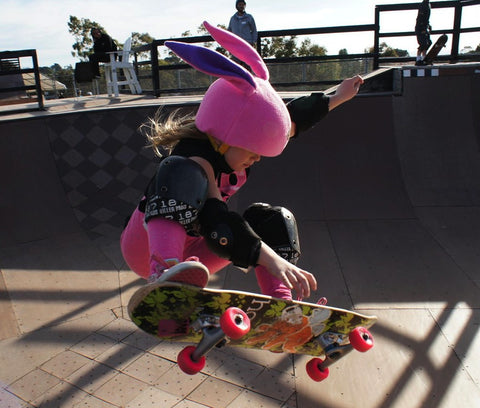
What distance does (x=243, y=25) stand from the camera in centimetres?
927

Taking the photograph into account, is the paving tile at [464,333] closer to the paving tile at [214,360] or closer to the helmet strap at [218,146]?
the paving tile at [214,360]

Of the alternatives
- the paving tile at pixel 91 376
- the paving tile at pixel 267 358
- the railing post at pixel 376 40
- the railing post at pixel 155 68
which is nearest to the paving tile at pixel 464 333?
the paving tile at pixel 267 358

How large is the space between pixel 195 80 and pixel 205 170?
9.21m

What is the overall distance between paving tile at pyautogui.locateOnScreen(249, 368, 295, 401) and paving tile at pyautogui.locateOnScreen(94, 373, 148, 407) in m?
0.71

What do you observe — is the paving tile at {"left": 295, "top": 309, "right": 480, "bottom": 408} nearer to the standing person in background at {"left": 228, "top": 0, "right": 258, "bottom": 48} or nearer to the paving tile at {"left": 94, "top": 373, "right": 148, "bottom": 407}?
the paving tile at {"left": 94, "top": 373, "right": 148, "bottom": 407}

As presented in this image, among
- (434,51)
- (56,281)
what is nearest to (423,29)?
(434,51)

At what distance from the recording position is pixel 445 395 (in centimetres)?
265

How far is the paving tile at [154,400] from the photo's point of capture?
2.60m

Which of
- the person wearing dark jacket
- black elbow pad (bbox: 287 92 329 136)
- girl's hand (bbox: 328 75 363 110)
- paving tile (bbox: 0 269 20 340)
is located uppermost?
the person wearing dark jacket

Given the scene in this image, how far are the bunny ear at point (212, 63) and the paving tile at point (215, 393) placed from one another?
185 cm

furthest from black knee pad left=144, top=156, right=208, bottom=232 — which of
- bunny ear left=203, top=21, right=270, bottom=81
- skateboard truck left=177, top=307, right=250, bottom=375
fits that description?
bunny ear left=203, top=21, right=270, bottom=81

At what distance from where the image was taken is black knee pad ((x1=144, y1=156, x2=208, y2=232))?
179 cm

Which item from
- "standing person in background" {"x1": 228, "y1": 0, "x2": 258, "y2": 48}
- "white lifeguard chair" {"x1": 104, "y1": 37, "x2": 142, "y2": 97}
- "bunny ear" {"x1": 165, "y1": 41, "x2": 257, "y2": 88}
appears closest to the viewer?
"bunny ear" {"x1": 165, "y1": 41, "x2": 257, "y2": 88}

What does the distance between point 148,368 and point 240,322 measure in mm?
1598
